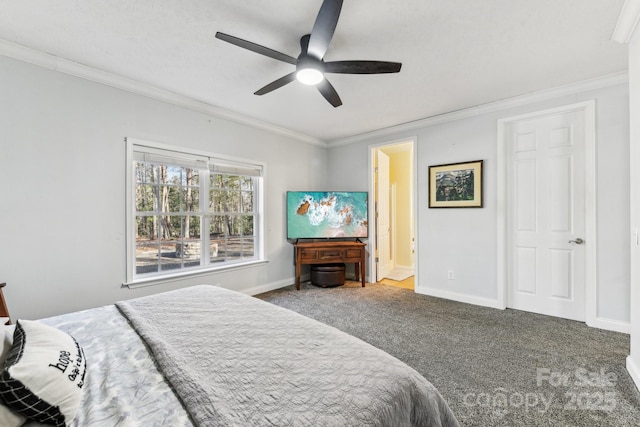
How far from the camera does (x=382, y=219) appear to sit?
4.84 meters

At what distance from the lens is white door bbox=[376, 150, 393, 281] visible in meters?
4.68

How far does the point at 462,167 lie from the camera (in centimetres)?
357

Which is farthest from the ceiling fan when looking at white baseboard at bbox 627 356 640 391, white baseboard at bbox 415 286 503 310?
white baseboard at bbox 415 286 503 310

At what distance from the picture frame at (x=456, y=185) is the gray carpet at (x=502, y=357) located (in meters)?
1.32

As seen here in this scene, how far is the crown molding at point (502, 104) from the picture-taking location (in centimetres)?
268

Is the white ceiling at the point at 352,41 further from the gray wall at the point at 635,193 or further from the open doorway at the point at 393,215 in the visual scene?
the open doorway at the point at 393,215

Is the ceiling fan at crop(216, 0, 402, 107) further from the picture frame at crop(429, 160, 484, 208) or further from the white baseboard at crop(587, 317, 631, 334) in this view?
the white baseboard at crop(587, 317, 631, 334)

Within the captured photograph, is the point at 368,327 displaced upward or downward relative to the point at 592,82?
downward

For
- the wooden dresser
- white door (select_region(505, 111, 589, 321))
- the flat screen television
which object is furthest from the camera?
the flat screen television

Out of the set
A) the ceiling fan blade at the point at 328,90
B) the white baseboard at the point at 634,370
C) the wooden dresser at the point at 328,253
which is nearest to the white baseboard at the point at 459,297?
the wooden dresser at the point at 328,253

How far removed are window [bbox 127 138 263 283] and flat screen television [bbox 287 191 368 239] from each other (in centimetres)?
56

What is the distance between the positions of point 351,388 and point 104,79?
130 inches

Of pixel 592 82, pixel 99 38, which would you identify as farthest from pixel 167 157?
pixel 592 82

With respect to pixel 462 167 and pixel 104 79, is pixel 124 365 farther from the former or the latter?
pixel 462 167
